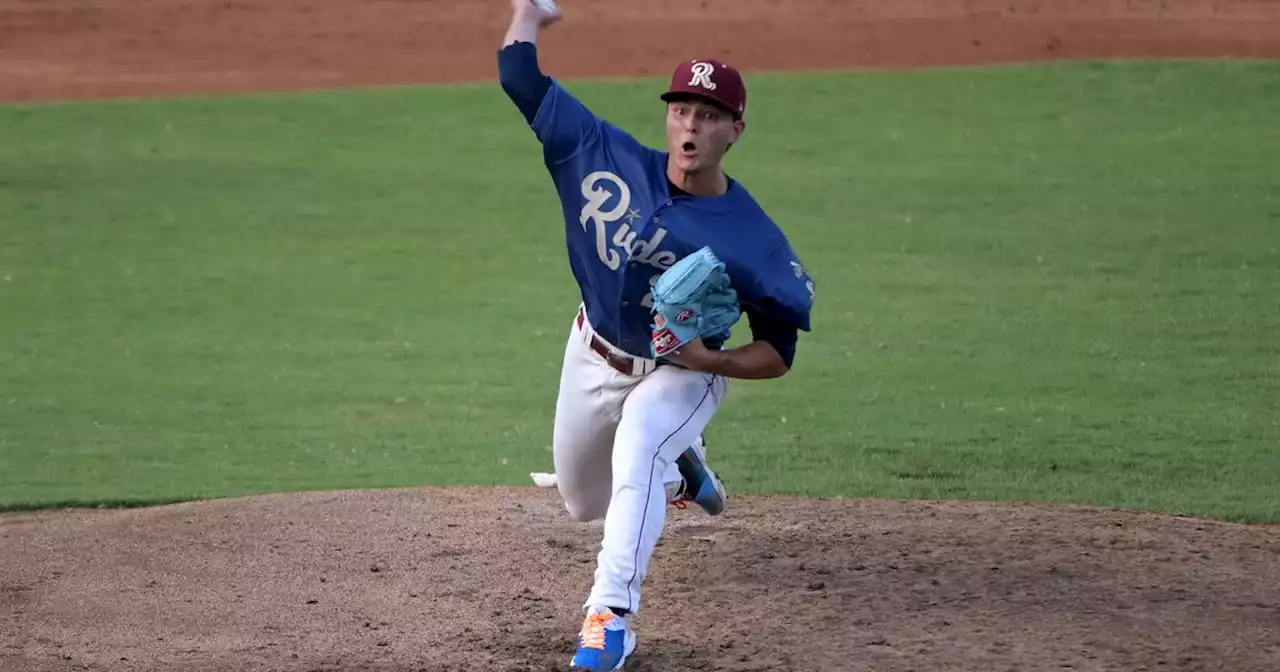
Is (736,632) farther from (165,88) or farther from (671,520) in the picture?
(165,88)

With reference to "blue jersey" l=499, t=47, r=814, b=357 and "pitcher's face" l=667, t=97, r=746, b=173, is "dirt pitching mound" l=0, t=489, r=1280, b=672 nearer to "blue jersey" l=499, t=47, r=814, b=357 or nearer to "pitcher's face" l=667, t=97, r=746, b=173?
"blue jersey" l=499, t=47, r=814, b=357

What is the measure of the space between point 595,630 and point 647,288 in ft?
3.39

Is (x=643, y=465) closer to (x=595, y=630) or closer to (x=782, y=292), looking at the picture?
(x=595, y=630)

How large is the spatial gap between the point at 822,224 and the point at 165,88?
23.7 ft

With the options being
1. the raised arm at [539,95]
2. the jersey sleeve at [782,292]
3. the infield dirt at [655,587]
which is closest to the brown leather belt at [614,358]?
the jersey sleeve at [782,292]

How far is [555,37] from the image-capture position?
17625 mm

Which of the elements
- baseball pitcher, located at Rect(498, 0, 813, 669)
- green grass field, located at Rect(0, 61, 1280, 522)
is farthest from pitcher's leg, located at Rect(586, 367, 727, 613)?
green grass field, located at Rect(0, 61, 1280, 522)

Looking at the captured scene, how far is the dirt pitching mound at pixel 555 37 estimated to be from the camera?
16.0m

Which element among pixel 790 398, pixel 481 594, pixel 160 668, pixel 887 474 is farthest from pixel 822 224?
pixel 160 668

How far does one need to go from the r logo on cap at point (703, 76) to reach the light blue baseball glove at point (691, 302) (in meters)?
0.47

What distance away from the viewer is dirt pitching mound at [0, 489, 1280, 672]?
479 centimetres

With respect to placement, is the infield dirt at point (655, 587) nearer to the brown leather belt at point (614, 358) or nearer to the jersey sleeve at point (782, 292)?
the brown leather belt at point (614, 358)

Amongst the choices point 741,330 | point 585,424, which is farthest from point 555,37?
point 585,424

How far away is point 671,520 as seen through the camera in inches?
251
